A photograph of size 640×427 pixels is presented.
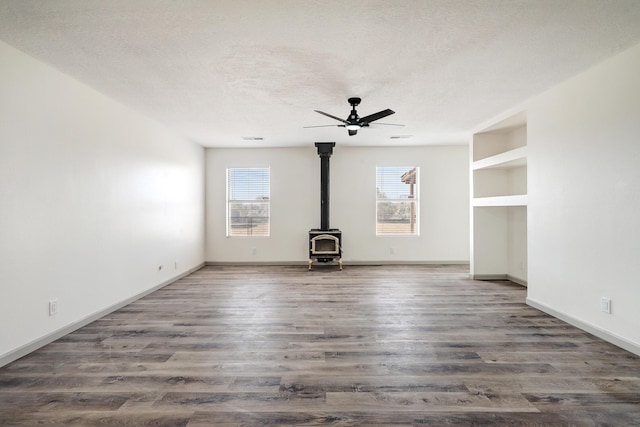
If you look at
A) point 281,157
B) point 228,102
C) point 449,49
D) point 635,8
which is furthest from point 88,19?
point 281,157

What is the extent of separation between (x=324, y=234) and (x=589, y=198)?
414 cm

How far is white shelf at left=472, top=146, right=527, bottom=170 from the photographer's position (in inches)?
159

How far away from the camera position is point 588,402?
190cm

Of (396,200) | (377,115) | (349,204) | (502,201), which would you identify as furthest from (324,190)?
(502,201)

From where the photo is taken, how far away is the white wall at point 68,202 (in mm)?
2465

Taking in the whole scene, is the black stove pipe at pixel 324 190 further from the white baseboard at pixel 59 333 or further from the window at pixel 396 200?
the white baseboard at pixel 59 333

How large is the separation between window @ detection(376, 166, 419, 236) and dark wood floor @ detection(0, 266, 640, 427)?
2973 millimetres

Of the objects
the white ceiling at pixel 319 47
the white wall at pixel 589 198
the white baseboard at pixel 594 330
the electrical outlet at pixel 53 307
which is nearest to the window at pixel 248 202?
the white ceiling at pixel 319 47

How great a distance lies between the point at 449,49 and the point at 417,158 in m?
4.24

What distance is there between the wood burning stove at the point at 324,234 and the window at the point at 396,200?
3.63 feet

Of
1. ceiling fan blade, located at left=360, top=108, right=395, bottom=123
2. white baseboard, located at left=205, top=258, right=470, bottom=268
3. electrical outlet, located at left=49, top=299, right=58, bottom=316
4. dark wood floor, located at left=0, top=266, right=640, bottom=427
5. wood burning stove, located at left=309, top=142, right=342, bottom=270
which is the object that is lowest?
dark wood floor, located at left=0, top=266, right=640, bottom=427

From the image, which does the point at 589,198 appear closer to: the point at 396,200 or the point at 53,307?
the point at 396,200

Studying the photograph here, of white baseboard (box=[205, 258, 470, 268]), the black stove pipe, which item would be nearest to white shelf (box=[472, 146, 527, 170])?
white baseboard (box=[205, 258, 470, 268])

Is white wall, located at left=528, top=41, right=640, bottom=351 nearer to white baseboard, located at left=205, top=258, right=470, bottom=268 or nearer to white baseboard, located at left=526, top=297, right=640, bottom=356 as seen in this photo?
white baseboard, located at left=526, top=297, right=640, bottom=356
